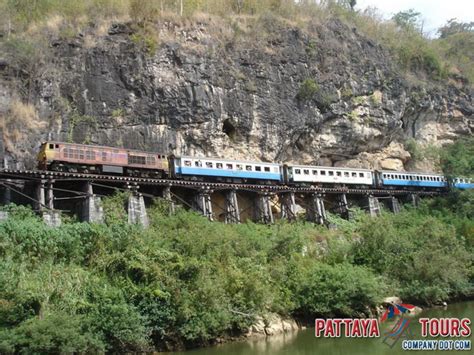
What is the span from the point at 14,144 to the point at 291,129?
2245cm

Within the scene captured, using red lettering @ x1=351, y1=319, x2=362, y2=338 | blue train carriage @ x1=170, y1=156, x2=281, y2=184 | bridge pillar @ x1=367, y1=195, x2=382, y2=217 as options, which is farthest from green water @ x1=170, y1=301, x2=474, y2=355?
bridge pillar @ x1=367, y1=195, x2=382, y2=217

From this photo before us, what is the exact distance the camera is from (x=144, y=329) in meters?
21.0

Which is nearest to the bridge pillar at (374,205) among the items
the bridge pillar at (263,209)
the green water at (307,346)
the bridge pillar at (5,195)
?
the bridge pillar at (263,209)

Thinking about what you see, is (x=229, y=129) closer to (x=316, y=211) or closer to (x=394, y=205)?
(x=316, y=211)

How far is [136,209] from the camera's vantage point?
32969mm

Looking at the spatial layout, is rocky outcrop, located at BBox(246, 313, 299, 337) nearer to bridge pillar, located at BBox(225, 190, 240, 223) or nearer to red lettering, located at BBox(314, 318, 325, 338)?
red lettering, located at BBox(314, 318, 325, 338)

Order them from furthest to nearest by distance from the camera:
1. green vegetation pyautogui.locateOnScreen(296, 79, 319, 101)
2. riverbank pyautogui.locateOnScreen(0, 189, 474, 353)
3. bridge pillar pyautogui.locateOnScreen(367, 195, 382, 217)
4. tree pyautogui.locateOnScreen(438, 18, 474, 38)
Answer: tree pyautogui.locateOnScreen(438, 18, 474, 38)
green vegetation pyautogui.locateOnScreen(296, 79, 319, 101)
bridge pillar pyautogui.locateOnScreen(367, 195, 382, 217)
riverbank pyautogui.locateOnScreen(0, 189, 474, 353)

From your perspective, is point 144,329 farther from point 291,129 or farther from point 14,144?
point 291,129

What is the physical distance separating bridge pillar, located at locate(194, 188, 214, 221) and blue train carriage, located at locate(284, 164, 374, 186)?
794 cm

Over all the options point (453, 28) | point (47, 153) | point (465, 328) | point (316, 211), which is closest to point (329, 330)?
point (465, 328)

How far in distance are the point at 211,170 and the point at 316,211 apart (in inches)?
398

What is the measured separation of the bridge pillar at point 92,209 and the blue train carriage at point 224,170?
6981 mm

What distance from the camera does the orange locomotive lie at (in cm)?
3275

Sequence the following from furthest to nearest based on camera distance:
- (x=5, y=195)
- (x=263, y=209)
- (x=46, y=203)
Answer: (x=263, y=209)
(x=46, y=203)
(x=5, y=195)
